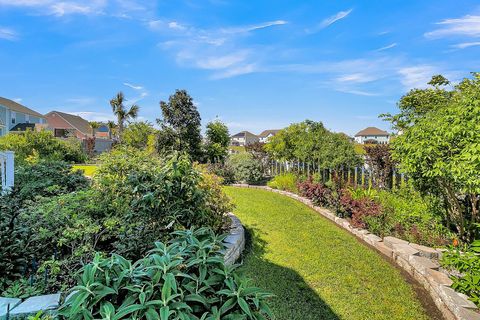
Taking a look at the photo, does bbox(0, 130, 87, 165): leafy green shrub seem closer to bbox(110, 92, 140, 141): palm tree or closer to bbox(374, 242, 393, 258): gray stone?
bbox(374, 242, 393, 258): gray stone

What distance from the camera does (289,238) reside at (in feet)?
17.5

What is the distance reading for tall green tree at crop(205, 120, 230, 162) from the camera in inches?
Answer: 607

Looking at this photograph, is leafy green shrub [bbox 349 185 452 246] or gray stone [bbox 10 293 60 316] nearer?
gray stone [bbox 10 293 60 316]

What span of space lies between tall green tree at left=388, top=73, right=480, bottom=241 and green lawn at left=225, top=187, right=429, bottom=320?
138cm

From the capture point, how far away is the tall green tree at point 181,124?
14.9m

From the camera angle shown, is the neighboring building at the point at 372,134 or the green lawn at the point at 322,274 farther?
the neighboring building at the point at 372,134

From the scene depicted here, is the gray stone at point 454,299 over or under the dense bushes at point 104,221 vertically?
under

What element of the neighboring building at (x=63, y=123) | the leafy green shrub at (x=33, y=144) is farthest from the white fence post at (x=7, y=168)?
the neighboring building at (x=63, y=123)

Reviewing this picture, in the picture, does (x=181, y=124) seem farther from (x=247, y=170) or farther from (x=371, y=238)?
(x=371, y=238)

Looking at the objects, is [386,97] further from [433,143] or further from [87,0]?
[87,0]

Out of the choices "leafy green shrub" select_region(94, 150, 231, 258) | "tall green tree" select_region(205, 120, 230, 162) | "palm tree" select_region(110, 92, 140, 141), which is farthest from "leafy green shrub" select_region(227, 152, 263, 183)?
"palm tree" select_region(110, 92, 140, 141)

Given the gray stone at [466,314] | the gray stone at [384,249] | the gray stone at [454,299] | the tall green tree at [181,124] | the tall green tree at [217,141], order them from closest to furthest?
the gray stone at [466,314] < the gray stone at [454,299] < the gray stone at [384,249] < the tall green tree at [181,124] < the tall green tree at [217,141]

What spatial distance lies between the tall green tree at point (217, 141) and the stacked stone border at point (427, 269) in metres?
10.3

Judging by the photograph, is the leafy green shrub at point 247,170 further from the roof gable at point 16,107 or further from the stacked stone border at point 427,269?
the roof gable at point 16,107
